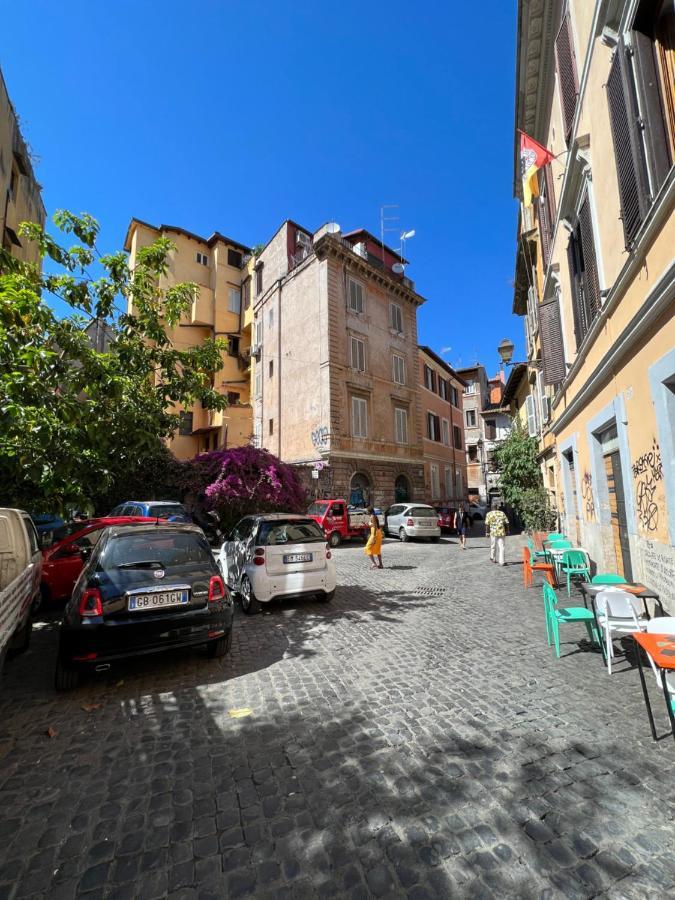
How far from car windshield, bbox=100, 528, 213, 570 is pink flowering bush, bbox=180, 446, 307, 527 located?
12285mm

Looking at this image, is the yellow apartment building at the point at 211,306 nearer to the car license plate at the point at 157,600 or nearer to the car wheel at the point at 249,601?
the car wheel at the point at 249,601

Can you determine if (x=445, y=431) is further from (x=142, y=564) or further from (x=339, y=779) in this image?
(x=339, y=779)

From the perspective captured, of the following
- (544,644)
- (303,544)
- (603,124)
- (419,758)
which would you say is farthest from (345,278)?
(419,758)

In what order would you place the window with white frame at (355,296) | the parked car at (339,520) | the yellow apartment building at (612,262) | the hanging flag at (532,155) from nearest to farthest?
the yellow apartment building at (612,262), the hanging flag at (532,155), the parked car at (339,520), the window with white frame at (355,296)

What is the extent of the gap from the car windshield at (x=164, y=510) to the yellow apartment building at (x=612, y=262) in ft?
37.6

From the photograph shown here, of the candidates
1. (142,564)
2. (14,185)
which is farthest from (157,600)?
(14,185)

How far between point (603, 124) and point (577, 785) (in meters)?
8.37

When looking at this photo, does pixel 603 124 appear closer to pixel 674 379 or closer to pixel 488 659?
pixel 674 379

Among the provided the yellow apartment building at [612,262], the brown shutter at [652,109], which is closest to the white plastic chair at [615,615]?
the yellow apartment building at [612,262]

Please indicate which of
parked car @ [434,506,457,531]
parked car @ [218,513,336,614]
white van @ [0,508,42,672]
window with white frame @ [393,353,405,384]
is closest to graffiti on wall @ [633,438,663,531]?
parked car @ [218,513,336,614]

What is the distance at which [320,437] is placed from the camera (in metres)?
22.5

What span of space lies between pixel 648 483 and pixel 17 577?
770 cm

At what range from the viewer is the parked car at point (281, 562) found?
22.3 ft

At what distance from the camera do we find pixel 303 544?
7.06 m
